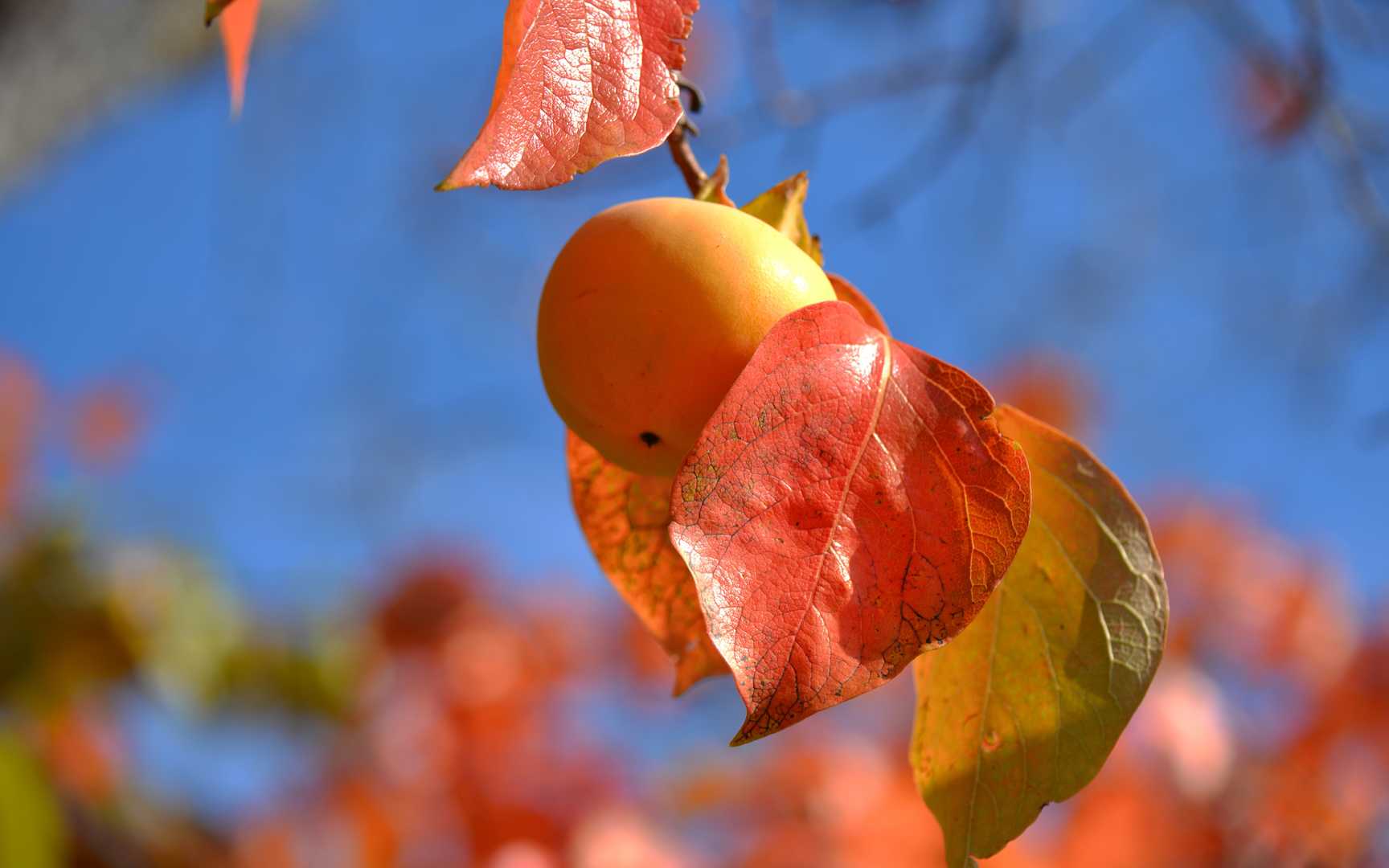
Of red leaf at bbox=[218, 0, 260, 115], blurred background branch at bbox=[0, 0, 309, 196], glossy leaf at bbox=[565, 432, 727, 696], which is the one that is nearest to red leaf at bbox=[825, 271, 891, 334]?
glossy leaf at bbox=[565, 432, 727, 696]

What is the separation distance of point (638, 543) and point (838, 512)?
195mm

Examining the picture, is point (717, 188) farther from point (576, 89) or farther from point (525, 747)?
point (525, 747)

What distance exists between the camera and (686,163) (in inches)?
19.5

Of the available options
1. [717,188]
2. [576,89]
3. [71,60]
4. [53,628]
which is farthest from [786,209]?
[53,628]

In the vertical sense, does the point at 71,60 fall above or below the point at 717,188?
below

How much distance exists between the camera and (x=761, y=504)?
14.7 inches

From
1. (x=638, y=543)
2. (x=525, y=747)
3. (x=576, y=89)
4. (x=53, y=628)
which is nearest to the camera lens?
(x=576, y=89)

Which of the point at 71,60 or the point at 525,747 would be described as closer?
the point at 71,60

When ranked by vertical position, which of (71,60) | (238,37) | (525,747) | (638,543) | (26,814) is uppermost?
(238,37)

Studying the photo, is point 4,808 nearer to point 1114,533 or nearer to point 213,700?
point 213,700

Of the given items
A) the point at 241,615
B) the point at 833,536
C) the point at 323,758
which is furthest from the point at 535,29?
the point at 323,758

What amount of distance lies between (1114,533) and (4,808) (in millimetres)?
1256

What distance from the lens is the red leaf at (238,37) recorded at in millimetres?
468

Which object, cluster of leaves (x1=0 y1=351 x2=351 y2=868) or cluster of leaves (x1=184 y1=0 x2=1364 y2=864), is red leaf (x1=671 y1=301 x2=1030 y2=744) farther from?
cluster of leaves (x1=0 y1=351 x2=351 y2=868)
